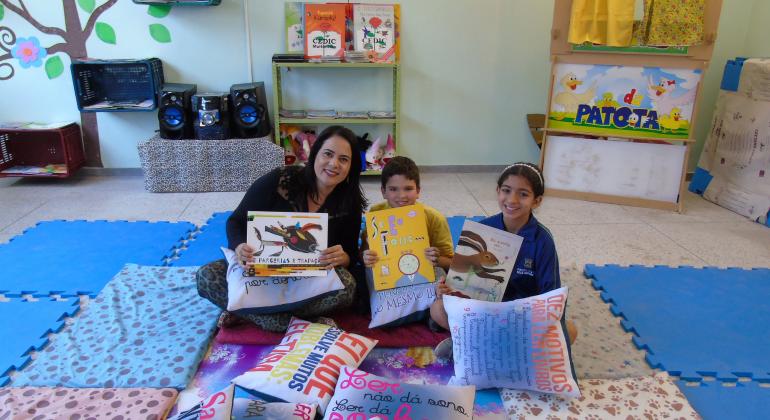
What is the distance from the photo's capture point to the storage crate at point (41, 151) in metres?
4.13

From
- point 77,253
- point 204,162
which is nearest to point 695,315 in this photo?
point 77,253

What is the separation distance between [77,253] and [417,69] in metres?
2.88

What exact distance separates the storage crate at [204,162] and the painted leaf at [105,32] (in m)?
0.87

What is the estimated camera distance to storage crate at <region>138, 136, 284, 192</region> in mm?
4043

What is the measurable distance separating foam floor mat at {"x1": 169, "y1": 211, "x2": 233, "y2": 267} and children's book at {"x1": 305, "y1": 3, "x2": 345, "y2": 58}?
1546 millimetres

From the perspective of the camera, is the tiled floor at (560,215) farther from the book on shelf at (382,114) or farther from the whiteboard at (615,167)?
the book on shelf at (382,114)

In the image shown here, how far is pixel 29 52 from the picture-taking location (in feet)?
13.6

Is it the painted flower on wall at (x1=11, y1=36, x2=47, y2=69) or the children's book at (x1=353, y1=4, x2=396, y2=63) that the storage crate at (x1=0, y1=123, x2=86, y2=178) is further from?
the children's book at (x1=353, y1=4, x2=396, y2=63)

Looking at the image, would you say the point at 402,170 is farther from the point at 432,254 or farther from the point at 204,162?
the point at 204,162

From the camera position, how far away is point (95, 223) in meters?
3.38

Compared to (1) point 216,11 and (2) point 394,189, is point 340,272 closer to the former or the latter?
(2) point 394,189

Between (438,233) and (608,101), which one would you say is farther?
(608,101)

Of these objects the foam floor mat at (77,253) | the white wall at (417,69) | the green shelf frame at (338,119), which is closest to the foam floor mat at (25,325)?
the foam floor mat at (77,253)

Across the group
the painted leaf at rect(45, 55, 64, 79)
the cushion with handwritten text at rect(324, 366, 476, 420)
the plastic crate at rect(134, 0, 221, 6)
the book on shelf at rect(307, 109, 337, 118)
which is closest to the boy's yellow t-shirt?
the cushion with handwritten text at rect(324, 366, 476, 420)
